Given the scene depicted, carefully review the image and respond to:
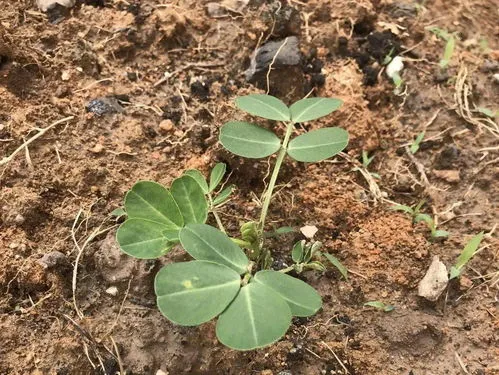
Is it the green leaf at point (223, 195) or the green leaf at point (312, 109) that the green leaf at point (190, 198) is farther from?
the green leaf at point (312, 109)

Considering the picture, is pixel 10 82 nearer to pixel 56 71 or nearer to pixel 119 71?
pixel 56 71

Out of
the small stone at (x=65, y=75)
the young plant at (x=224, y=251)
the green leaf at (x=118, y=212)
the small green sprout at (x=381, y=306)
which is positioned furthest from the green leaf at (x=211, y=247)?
the small stone at (x=65, y=75)

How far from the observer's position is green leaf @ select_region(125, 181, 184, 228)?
4.38ft

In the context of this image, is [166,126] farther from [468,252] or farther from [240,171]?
[468,252]

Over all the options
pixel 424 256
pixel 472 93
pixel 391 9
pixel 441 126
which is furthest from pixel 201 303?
pixel 391 9

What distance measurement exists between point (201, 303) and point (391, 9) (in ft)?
4.98

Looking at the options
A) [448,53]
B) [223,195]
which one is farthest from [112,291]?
[448,53]

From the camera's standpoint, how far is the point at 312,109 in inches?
62.6

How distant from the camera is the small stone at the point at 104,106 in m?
1.73

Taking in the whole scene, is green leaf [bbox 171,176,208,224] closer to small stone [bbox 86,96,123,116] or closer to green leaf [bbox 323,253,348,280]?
green leaf [bbox 323,253,348,280]

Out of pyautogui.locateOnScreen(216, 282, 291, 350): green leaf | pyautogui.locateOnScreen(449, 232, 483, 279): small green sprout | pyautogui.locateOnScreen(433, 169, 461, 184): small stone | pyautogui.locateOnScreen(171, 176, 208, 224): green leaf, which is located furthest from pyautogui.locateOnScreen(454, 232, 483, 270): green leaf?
pyautogui.locateOnScreen(171, 176, 208, 224): green leaf

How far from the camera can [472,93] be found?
1969 millimetres

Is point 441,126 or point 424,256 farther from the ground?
point 441,126

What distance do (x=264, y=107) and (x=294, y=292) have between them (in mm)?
585
